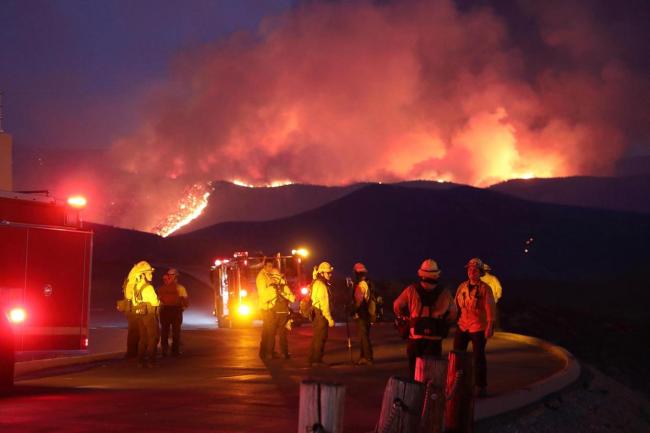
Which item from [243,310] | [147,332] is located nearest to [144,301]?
[147,332]

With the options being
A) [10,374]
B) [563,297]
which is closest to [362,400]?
[10,374]

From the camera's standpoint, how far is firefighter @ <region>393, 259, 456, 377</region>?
10914 millimetres

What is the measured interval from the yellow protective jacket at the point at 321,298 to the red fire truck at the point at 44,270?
3.90m

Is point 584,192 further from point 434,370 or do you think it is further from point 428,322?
point 434,370

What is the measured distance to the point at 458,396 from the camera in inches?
357

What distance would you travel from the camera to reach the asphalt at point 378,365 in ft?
42.8

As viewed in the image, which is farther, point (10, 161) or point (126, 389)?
point (10, 161)

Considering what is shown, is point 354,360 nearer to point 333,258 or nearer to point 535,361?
point 535,361

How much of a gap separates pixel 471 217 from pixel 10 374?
9005cm

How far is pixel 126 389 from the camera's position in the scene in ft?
44.5

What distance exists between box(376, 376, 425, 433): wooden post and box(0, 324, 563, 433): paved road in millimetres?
3328

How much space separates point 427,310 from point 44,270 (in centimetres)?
564

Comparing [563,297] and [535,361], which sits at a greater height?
[563,297]

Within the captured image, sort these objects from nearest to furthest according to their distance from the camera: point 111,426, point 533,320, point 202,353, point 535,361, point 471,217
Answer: point 111,426 → point 535,361 → point 202,353 → point 533,320 → point 471,217
